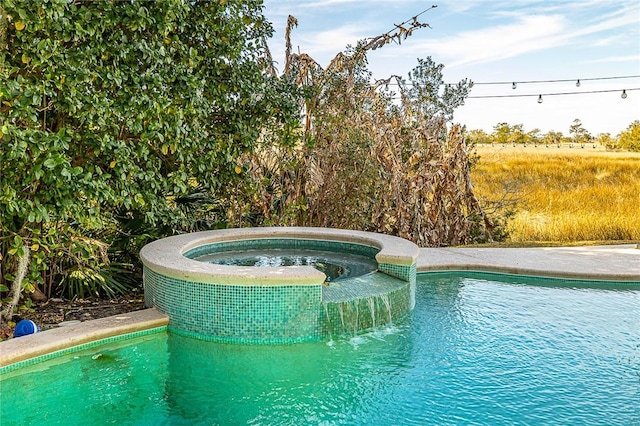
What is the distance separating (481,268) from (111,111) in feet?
16.3

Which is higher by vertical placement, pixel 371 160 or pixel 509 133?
pixel 509 133

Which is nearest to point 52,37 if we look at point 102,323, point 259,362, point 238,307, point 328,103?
point 102,323

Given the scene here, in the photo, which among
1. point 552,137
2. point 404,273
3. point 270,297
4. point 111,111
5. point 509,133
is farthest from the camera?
point 552,137

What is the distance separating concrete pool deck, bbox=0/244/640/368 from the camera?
441cm

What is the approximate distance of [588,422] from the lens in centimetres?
345

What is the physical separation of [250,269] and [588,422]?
2.90 metres

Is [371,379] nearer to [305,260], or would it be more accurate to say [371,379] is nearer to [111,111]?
[305,260]

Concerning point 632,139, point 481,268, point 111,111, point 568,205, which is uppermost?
point 632,139

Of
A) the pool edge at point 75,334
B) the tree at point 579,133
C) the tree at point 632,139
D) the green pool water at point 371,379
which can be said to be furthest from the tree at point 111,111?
the tree at point 579,133

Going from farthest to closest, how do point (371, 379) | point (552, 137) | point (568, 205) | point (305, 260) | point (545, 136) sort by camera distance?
point (545, 136) → point (552, 137) → point (568, 205) → point (305, 260) → point (371, 379)

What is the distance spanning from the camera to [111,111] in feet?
16.4

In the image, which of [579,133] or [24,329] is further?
[579,133]

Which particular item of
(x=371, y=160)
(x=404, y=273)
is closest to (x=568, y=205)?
(x=371, y=160)

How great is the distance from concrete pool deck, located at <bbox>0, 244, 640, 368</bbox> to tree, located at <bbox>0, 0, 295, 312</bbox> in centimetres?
78
